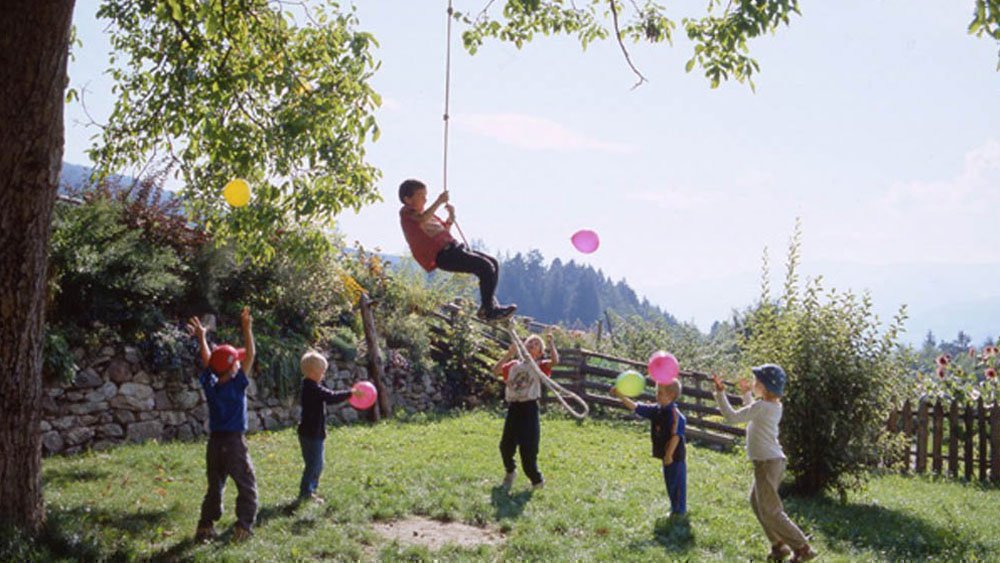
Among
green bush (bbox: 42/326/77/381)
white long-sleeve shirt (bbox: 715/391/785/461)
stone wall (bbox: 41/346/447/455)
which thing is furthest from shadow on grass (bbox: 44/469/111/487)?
white long-sleeve shirt (bbox: 715/391/785/461)

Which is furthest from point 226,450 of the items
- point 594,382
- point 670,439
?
point 594,382

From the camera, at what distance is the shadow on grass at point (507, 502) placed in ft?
24.1

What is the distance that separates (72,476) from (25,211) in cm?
410

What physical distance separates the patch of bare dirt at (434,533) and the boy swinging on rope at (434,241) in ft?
6.38

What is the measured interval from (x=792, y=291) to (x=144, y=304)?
869cm

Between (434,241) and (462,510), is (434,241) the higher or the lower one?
the higher one

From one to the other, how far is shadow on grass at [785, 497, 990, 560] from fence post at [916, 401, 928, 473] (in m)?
4.70

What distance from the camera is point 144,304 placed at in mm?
10625

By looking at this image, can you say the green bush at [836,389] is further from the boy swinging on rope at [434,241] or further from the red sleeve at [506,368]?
the boy swinging on rope at [434,241]

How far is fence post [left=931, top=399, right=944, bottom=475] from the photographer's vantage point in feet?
41.9

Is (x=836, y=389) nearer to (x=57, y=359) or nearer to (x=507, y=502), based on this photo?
(x=507, y=502)

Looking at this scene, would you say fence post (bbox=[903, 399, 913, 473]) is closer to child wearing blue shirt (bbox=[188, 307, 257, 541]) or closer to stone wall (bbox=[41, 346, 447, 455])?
stone wall (bbox=[41, 346, 447, 455])

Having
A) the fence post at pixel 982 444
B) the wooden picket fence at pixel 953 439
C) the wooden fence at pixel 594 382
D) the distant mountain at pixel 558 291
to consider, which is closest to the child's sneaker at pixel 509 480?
the wooden fence at pixel 594 382

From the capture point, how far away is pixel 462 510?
24.4 feet
